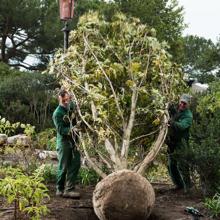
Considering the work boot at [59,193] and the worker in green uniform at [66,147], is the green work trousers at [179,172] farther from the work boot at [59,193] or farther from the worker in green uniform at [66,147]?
the work boot at [59,193]

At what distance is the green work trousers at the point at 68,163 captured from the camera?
8117 millimetres

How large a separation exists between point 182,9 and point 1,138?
20.9 m

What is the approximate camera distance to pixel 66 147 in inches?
320

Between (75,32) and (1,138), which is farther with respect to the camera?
(1,138)

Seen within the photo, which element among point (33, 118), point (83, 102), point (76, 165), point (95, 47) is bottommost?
point (33, 118)

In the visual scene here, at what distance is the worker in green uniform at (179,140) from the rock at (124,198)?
1631 mm

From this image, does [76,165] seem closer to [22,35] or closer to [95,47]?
[95,47]

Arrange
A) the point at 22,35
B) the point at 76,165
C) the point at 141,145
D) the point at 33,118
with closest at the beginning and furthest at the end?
the point at 76,165
the point at 141,145
the point at 33,118
the point at 22,35

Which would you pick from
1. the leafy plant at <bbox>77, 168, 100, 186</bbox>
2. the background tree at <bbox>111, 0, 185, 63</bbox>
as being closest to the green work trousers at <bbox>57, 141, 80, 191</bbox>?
the leafy plant at <bbox>77, 168, 100, 186</bbox>

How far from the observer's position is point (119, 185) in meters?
6.80

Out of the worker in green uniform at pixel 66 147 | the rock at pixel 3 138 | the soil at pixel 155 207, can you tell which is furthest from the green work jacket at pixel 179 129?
the rock at pixel 3 138

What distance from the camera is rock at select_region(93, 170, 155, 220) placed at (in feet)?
22.2

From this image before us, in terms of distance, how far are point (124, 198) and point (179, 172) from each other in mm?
2252

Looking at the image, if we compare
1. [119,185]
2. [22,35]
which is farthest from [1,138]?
[22,35]
